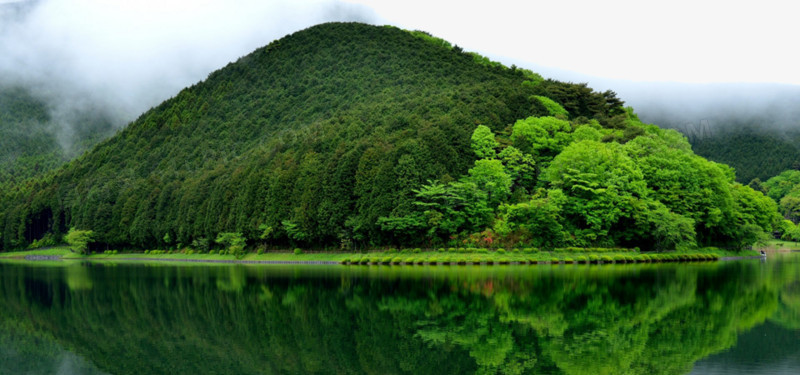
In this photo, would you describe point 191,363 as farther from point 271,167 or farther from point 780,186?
point 780,186

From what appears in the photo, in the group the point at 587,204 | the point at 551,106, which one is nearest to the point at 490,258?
the point at 587,204

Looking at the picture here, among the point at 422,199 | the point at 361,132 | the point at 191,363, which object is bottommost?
the point at 191,363

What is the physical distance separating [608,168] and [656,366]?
58.8m

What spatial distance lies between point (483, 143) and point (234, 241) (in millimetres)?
34492

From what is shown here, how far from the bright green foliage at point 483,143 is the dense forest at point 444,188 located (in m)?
0.17

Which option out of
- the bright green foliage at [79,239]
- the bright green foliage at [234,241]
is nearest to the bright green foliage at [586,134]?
the bright green foliage at [234,241]

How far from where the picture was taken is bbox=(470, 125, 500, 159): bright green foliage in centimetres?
Result: 8412

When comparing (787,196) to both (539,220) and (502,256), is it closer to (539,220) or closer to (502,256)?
(539,220)

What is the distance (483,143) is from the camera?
84.9m

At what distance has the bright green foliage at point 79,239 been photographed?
397 ft

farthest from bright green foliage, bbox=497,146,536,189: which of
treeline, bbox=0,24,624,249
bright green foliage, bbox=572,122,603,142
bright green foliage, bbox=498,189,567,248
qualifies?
bright green foliage, bbox=498,189,567,248

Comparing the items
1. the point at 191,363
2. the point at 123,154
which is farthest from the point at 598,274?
the point at 123,154

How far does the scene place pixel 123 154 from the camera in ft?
580

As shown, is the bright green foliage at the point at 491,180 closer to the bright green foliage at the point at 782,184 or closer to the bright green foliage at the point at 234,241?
the bright green foliage at the point at 234,241
